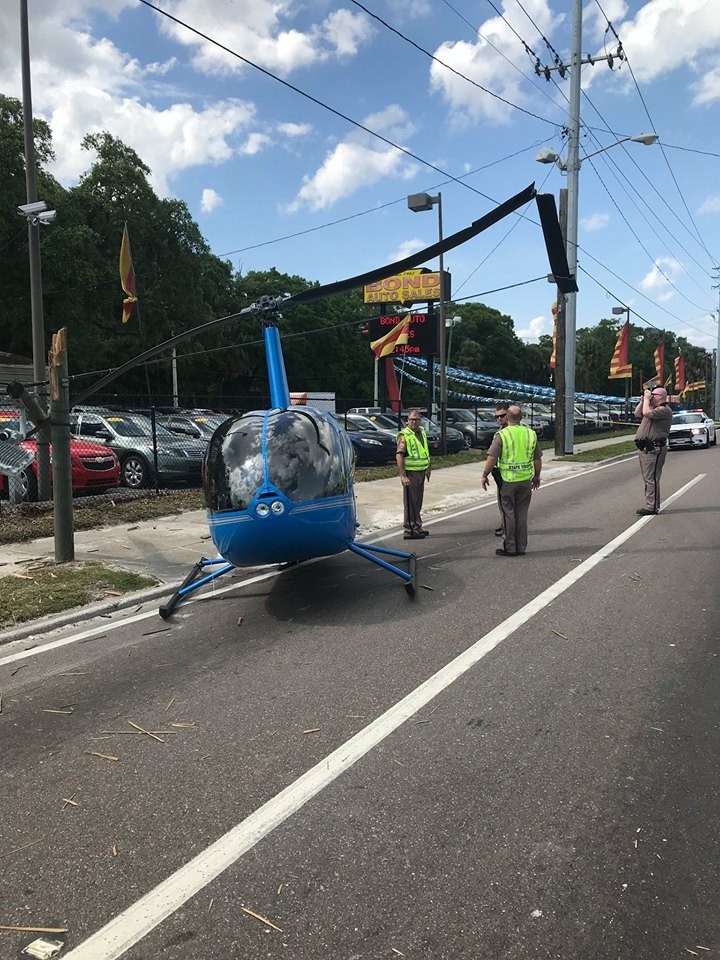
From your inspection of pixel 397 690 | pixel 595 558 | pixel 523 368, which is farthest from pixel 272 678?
pixel 523 368

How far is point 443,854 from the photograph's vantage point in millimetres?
2943

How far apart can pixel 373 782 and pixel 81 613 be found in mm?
4166

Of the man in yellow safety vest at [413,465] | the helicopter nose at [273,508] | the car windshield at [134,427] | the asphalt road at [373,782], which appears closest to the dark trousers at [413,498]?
the man in yellow safety vest at [413,465]

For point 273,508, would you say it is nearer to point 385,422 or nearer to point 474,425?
point 385,422

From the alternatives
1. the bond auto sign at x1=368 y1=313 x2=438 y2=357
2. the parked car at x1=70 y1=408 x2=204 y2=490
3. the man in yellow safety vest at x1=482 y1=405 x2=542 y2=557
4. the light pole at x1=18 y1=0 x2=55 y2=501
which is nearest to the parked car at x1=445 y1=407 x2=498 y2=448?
the bond auto sign at x1=368 y1=313 x2=438 y2=357

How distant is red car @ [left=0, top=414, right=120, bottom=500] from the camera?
13250 millimetres

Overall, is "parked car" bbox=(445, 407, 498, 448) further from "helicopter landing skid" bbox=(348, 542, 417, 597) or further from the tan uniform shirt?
"helicopter landing skid" bbox=(348, 542, 417, 597)

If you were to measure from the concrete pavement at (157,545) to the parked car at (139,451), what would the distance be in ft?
9.07

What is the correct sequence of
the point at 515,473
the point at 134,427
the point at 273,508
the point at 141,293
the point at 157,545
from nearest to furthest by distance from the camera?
the point at 273,508
the point at 515,473
the point at 157,545
the point at 134,427
the point at 141,293

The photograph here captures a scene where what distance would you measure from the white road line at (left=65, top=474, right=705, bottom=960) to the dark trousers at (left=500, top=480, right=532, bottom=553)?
3.48 m

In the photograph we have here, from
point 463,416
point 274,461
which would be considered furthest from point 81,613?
point 463,416

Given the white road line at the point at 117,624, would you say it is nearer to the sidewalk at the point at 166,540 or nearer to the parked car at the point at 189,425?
the sidewalk at the point at 166,540

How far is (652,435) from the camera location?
1113cm

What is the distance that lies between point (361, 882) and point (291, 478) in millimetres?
3687
